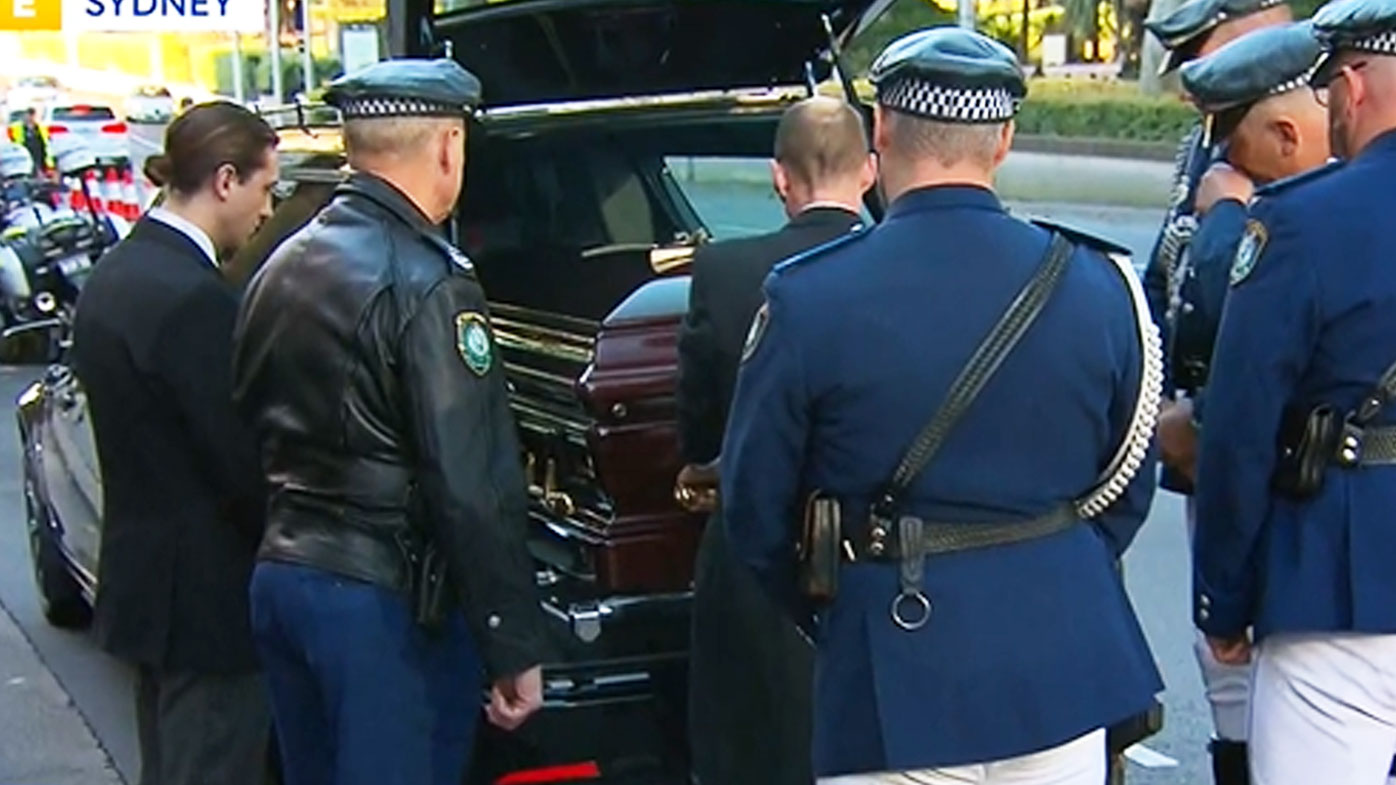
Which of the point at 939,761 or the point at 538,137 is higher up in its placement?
the point at 538,137

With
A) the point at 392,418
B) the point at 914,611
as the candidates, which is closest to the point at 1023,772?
the point at 914,611

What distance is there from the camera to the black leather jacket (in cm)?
319

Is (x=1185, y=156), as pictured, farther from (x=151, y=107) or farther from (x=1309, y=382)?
(x=151, y=107)

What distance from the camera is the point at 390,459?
3.25 metres

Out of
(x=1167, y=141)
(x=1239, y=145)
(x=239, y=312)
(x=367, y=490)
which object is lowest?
(x=1167, y=141)

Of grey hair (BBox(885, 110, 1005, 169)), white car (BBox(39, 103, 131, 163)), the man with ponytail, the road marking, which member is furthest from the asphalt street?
white car (BBox(39, 103, 131, 163))

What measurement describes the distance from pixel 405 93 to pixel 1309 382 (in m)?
1.62

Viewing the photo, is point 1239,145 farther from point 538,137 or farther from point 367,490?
point 538,137

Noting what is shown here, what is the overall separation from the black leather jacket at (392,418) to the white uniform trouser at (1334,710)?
4.25 ft

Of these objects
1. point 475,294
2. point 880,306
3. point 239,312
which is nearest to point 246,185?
point 239,312

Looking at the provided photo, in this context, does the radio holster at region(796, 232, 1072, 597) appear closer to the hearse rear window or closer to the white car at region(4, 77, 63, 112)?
the hearse rear window

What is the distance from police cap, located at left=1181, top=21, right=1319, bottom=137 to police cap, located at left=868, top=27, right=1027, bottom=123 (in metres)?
1.16

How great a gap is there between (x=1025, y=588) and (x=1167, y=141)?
25.9 meters

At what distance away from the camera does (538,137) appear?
19.8 ft
